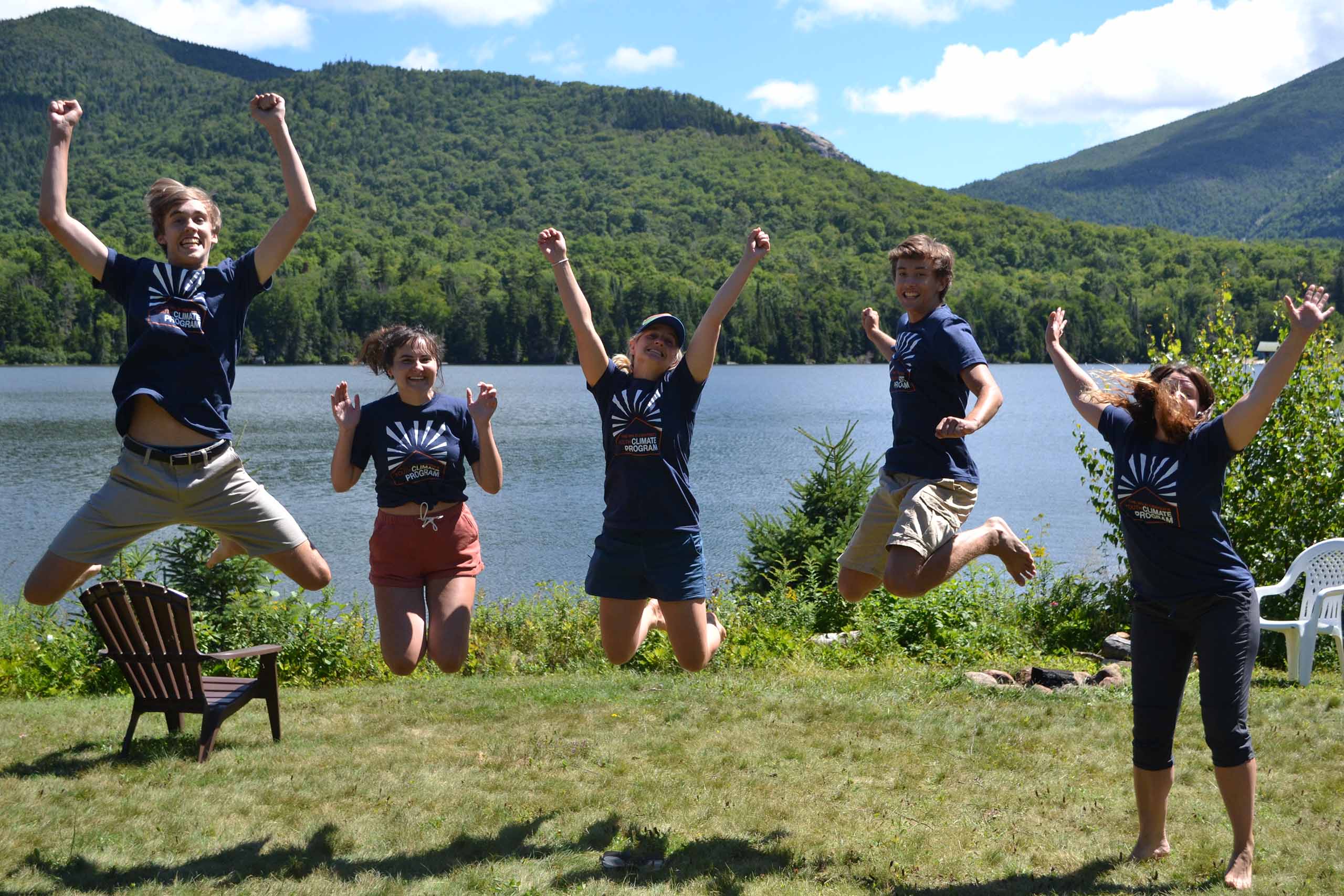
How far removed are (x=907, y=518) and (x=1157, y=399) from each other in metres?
1.45

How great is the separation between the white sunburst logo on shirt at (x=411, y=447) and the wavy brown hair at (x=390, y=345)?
1.18 ft

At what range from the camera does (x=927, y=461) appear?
21.0 feet

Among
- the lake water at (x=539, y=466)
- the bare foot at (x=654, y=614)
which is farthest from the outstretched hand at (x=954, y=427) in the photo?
the lake water at (x=539, y=466)

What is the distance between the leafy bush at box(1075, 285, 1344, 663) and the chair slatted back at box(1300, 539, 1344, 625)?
248cm

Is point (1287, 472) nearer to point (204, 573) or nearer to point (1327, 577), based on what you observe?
point (1327, 577)

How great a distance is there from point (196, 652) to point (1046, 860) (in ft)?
17.5

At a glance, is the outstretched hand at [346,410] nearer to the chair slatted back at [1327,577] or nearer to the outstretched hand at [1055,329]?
the outstretched hand at [1055,329]

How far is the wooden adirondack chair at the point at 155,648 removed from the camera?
761 cm

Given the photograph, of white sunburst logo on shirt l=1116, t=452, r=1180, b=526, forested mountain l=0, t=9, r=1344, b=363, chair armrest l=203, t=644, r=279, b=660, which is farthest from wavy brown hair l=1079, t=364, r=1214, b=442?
forested mountain l=0, t=9, r=1344, b=363

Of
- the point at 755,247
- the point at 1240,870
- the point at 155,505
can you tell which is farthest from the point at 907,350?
the point at 155,505

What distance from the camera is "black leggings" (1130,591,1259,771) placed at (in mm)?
5164

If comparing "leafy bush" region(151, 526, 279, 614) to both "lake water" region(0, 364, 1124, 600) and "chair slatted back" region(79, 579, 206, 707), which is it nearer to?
"lake water" region(0, 364, 1124, 600)

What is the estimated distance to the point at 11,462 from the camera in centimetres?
3816

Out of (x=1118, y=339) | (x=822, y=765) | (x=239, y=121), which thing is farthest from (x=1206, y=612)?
(x=239, y=121)
